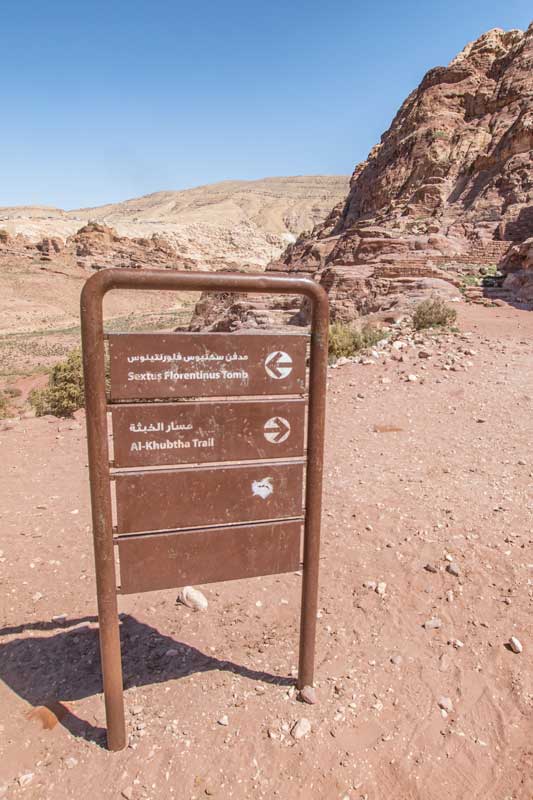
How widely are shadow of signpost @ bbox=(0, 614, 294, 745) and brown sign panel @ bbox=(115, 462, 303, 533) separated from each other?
3.28ft

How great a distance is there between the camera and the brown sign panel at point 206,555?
2100 mm

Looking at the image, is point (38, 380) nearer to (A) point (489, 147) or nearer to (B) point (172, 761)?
(B) point (172, 761)

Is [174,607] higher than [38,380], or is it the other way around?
[174,607]

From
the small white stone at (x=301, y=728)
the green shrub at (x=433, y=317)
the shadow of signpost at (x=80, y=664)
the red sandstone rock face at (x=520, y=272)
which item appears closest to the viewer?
the small white stone at (x=301, y=728)

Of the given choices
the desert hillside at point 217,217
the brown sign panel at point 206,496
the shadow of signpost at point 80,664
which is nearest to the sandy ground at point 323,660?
the shadow of signpost at point 80,664

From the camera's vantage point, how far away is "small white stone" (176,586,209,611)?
10.3ft

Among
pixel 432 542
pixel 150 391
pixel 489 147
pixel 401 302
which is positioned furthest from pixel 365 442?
pixel 489 147

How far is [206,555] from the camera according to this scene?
7.20 feet

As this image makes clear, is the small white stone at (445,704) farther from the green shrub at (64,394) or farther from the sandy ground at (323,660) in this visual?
the green shrub at (64,394)

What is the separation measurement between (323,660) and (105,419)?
1.74 m

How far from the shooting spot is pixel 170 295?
52.3 meters

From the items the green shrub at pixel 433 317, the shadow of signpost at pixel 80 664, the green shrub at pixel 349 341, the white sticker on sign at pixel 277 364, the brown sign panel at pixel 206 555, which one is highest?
the white sticker on sign at pixel 277 364

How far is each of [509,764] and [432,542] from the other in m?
1.63

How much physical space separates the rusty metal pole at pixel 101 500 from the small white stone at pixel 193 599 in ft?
3.22
